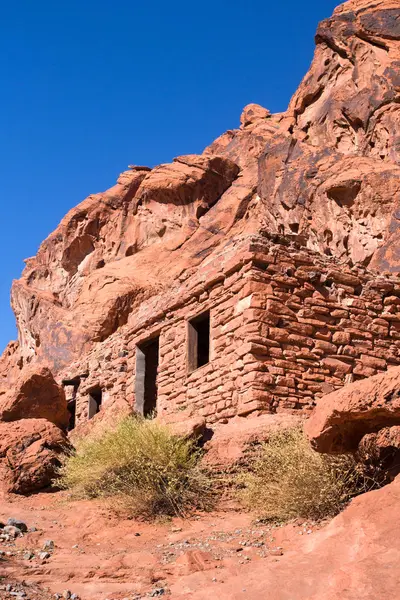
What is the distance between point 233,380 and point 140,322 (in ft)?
13.0

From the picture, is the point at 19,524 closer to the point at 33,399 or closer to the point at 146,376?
the point at 33,399

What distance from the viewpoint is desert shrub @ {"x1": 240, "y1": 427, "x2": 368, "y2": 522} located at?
5.01 m

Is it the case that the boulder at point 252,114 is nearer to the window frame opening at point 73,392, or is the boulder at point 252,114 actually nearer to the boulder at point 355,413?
the window frame opening at point 73,392

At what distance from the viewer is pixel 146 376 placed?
13.0m

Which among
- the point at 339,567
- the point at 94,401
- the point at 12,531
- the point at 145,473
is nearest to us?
the point at 339,567

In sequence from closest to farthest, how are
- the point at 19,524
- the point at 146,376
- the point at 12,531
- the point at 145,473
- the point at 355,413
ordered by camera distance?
the point at 355,413 → the point at 12,531 → the point at 19,524 → the point at 145,473 → the point at 146,376

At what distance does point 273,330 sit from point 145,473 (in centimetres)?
329

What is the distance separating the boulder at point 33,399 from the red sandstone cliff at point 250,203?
5383 millimetres

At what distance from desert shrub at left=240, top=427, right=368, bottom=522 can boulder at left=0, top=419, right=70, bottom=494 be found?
326 centimetres

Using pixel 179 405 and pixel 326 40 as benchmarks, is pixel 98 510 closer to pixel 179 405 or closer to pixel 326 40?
pixel 179 405

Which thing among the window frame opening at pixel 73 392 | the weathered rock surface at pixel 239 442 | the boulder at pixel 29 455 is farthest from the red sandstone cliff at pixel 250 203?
the window frame opening at pixel 73 392

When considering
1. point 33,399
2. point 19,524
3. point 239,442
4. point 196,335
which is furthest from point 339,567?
point 33,399

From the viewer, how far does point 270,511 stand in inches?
219

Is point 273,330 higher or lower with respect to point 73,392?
higher
